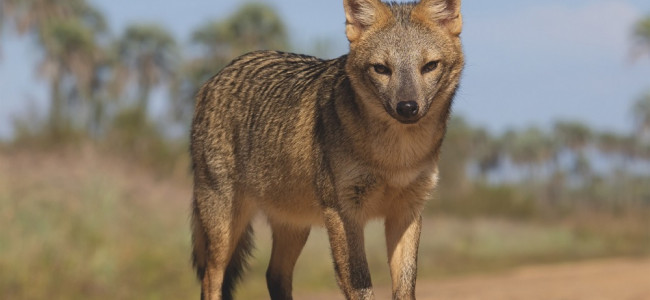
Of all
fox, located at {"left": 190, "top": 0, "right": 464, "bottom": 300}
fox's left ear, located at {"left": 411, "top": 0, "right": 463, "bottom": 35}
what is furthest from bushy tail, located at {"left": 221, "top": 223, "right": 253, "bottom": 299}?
fox's left ear, located at {"left": 411, "top": 0, "right": 463, "bottom": 35}

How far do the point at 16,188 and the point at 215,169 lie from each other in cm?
711

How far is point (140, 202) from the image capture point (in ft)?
53.2

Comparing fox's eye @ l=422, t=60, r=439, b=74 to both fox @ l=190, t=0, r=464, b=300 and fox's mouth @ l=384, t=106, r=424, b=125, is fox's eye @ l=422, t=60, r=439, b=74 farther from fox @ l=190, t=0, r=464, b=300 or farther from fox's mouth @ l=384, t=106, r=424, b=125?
fox's mouth @ l=384, t=106, r=424, b=125

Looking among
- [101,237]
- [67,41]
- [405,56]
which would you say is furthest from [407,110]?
[67,41]

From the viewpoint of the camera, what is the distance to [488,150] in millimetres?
77688

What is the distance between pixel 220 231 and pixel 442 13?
2459mm

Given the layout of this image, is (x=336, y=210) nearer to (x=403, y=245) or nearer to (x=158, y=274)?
(x=403, y=245)

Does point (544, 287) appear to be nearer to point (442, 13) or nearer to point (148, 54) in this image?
point (442, 13)

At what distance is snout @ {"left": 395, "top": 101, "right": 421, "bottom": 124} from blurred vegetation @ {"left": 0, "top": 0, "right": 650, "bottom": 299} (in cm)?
387

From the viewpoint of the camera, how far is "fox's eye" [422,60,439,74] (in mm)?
5969

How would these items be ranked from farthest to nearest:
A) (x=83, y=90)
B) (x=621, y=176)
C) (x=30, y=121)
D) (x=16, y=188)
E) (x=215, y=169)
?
(x=621, y=176) < (x=83, y=90) < (x=30, y=121) < (x=16, y=188) < (x=215, y=169)

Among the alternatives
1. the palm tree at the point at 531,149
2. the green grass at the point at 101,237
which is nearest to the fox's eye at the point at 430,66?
the green grass at the point at 101,237

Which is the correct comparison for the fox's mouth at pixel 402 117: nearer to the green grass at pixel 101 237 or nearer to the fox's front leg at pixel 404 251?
the fox's front leg at pixel 404 251

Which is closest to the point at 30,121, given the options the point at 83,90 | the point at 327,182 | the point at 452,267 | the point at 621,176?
the point at 452,267
